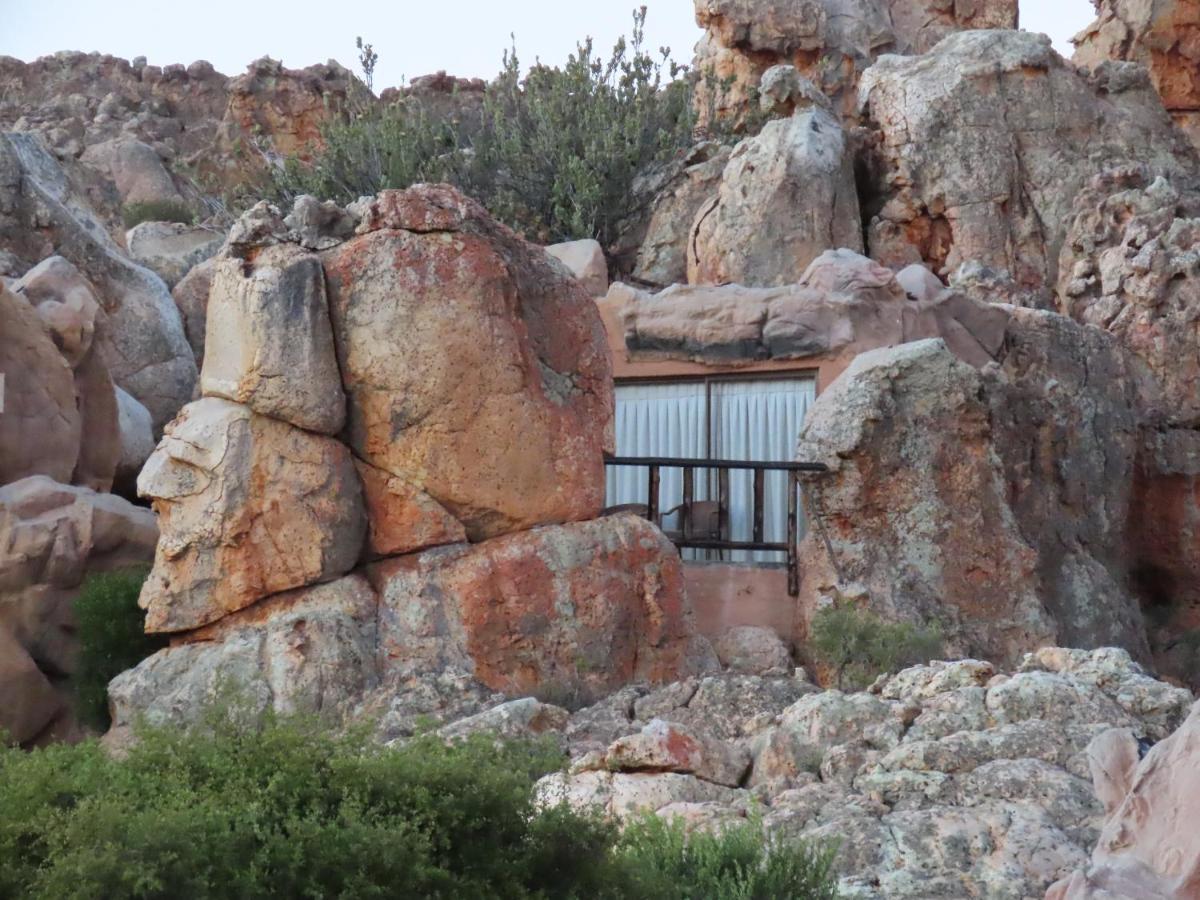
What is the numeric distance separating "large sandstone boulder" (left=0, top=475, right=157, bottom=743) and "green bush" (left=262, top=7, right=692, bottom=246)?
915 cm

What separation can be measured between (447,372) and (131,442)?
14.8ft

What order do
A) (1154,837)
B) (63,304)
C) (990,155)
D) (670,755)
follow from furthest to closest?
1. (990,155)
2. (63,304)
3. (670,755)
4. (1154,837)

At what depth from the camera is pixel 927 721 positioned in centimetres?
786

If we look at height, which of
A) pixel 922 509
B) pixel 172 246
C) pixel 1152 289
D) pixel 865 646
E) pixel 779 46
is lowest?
pixel 865 646

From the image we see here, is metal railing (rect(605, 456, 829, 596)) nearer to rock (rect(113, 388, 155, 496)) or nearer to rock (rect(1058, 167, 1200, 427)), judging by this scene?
rock (rect(113, 388, 155, 496))

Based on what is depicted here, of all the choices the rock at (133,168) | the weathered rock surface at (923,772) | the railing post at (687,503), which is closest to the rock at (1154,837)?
the weathered rock surface at (923,772)

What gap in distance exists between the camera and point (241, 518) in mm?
10047

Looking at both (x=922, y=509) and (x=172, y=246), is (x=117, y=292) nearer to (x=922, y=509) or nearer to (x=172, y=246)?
(x=172, y=246)

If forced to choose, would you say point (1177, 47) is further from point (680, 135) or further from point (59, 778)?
point (59, 778)

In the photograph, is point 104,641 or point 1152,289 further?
point 1152,289

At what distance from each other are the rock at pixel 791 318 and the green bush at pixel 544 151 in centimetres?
596

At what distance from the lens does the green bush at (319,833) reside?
504 cm

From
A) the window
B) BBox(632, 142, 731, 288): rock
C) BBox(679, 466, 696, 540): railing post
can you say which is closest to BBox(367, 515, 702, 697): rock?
BBox(679, 466, 696, 540): railing post

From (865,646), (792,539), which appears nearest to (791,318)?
(792,539)
